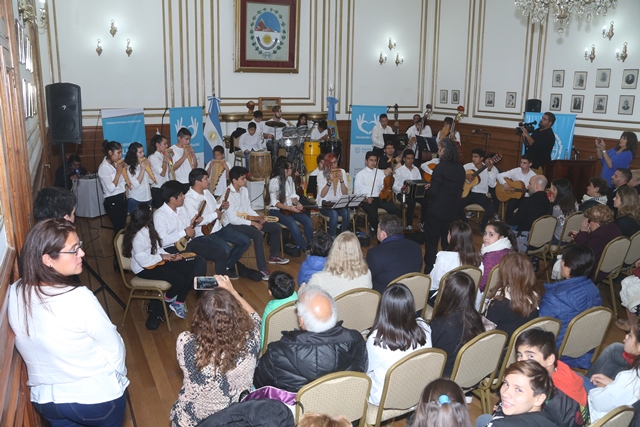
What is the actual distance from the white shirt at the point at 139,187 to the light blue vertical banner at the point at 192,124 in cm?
315

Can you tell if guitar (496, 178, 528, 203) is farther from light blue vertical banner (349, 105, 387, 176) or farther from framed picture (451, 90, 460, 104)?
framed picture (451, 90, 460, 104)

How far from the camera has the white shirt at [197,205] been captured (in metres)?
5.47

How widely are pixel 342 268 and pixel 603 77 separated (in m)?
7.01

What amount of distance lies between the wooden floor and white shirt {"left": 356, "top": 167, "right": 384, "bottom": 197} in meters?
1.39

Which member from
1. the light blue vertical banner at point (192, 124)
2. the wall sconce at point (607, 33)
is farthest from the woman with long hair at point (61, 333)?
the wall sconce at point (607, 33)

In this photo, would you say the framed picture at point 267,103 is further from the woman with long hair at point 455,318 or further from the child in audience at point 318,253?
the woman with long hair at point 455,318

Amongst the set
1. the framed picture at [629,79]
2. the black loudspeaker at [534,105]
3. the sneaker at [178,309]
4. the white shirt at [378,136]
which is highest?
the framed picture at [629,79]

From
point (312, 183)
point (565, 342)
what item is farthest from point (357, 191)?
point (565, 342)

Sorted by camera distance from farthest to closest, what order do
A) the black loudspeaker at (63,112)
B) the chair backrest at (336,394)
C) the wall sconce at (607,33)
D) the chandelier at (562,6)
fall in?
the wall sconce at (607,33) → the chandelier at (562,6) → the black loudspeaker at (63,112) → the chair backrest at (336,394)

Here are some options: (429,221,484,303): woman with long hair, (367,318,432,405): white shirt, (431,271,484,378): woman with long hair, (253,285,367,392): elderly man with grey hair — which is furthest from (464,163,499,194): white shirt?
(253,285,367,392): elderly man with grey hair

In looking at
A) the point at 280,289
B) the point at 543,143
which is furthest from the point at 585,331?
the point at 543,143

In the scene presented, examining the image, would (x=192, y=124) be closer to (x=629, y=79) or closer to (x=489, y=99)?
(x=489, y=99)

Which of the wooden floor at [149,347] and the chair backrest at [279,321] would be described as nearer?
the chair backrest at [279,321]

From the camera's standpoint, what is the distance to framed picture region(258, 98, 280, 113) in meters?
11.2
